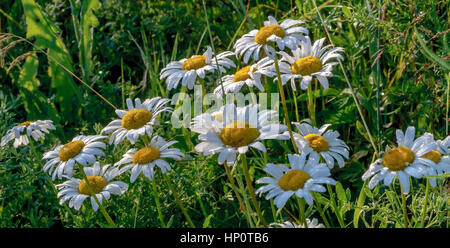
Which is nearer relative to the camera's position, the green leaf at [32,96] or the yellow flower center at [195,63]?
the yellow flower center at [195,63]

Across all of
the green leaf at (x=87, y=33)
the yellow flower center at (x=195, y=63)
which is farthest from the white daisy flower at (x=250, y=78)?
the green leaf at (x=87, y=33)

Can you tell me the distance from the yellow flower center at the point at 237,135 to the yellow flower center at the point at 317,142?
22 cm

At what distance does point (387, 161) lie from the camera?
1.10 m

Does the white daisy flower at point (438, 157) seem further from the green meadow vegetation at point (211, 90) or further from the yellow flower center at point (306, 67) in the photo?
the yellow flower center at point (306, 67)

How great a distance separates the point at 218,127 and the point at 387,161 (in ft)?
1.26

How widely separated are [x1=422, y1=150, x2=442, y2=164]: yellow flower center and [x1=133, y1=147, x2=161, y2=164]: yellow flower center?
652mm

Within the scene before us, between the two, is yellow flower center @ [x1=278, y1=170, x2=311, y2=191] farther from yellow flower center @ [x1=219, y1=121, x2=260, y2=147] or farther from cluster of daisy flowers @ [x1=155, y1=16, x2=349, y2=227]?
yellow flower center @ [x1=219, y1=121, x2=260, y2=147]

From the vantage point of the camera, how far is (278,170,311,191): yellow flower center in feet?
3.55

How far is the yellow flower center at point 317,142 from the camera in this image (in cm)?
124

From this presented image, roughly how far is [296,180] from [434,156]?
0.34 meters

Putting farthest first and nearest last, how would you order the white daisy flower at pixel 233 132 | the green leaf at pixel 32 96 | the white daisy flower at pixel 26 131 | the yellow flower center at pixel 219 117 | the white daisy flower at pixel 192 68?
1. the green leaf at pixel 32 96
2. the white daisy flower at pixel 26 131
3. the white daisy flower at pixel 192 68
4. the yellow flower center at pixel 219 117
5. the white daisy flower at pixel 233 132

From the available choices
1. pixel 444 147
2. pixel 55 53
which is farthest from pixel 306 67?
pixel 55 53

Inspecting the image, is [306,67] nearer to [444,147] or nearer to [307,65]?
[307,65]

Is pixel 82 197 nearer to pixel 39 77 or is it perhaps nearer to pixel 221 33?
pixel 221 33
